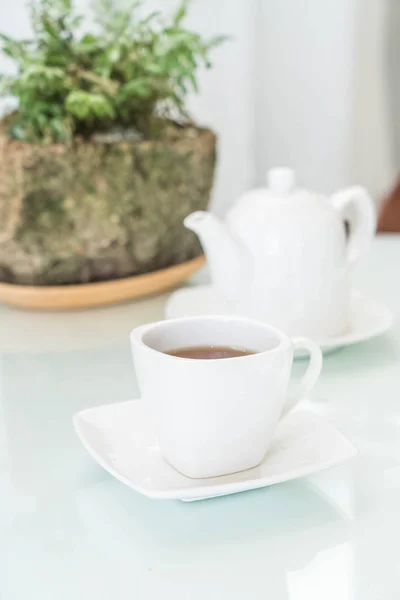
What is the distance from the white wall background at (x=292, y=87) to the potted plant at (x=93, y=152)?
1069 millimetres

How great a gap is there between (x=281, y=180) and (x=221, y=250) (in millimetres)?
101

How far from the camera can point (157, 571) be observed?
480 mm

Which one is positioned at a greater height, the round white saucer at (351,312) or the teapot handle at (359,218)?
the teapot handle at (359,218)

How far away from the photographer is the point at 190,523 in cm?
53

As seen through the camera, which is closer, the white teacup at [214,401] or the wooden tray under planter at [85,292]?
the white teacup at [214,401]

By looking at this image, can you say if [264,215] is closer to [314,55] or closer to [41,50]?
[41,50]

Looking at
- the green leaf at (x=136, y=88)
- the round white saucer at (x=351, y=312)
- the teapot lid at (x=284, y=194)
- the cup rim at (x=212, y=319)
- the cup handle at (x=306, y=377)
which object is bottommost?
the round white saucer at (x=351, y=312)

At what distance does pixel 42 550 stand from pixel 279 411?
196 millimetres

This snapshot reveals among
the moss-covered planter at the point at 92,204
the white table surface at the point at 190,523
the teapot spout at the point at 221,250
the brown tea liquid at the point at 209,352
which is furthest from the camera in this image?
the moss-covered planter at the point at 92,204

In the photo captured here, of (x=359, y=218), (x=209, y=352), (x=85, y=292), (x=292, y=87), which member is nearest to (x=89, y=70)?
(x=85, y=292)

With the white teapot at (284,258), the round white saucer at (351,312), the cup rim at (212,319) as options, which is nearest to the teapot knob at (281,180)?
the white teapot at (284,258)

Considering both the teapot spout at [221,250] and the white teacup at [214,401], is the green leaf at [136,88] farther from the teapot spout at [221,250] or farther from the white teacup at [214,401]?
the white teacup at [214,401]

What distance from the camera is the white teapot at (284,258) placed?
800 mm

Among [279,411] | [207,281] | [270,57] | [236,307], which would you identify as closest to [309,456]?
[279,411]
